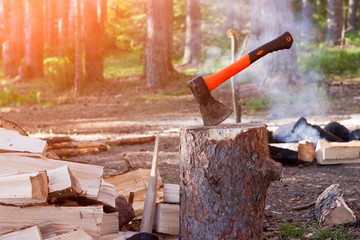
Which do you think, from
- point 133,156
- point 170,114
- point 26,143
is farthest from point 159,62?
point 26,143

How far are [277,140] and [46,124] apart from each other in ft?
18.2

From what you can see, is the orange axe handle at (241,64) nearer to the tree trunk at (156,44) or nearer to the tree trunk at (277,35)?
the tree trunk at (277,35)

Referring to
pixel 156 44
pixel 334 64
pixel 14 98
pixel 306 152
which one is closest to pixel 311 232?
pixel 306 152

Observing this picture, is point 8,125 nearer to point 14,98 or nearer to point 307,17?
point 14,98

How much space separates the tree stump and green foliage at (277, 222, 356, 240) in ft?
1.57

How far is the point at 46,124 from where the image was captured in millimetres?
9656

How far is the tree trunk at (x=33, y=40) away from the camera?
19.6 m

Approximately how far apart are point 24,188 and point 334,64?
1333 cm

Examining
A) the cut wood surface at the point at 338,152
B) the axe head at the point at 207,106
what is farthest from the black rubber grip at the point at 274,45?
the cut wood surface at the point at 338,152

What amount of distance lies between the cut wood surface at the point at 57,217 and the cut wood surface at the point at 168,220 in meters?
0.56

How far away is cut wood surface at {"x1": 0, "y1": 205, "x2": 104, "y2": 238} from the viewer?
2703 mm

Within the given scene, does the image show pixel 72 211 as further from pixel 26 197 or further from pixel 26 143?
pixel 26 143

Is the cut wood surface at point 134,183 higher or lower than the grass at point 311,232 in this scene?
higher

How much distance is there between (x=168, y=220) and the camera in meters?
3.33
